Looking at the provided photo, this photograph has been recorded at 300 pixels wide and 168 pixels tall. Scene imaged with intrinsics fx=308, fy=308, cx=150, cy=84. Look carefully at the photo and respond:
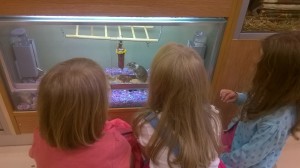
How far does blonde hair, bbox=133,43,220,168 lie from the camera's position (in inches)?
34.4

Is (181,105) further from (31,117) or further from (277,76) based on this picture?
(31,117)

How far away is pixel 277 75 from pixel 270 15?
46 cm

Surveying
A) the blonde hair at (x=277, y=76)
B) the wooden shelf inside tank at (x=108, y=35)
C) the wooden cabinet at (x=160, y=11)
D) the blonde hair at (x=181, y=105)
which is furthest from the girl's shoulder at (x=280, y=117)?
the wooden shelf inside tank at (x=108, y=35)

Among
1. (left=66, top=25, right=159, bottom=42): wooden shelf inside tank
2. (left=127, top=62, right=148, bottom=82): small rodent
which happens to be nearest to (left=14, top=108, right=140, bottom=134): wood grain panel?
(left=127, top=62, right=148, bottom=82): small rodent

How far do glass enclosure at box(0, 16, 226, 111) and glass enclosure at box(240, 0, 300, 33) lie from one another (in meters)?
0.15

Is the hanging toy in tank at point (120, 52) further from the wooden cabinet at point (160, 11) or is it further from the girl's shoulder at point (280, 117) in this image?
the girl's shoulder at point (280, 117)

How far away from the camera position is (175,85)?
882 mm

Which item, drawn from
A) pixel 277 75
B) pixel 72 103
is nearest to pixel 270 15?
pixel 277 75

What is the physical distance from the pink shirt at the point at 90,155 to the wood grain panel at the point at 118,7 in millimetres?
422

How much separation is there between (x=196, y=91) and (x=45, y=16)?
0.61 meters

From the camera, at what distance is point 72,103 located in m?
0.81

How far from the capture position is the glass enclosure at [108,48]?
4.18ft

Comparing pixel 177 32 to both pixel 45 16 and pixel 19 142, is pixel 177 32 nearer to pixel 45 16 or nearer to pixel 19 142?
pixel 45 16

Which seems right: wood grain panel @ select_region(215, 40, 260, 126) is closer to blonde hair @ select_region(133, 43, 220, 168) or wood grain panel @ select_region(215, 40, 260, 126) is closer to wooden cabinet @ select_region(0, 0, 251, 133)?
wooden cabinet @ select_region(0, 0, 251, 133)
